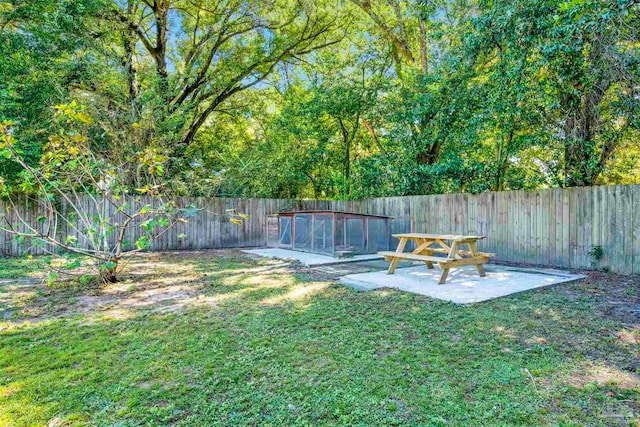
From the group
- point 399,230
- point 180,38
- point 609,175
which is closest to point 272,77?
point 180,38

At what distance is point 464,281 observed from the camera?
5.56 meters

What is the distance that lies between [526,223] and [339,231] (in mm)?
4099

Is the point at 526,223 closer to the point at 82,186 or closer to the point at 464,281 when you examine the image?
the point at 464,281

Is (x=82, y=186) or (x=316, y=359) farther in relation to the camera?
(x=82, y=186)

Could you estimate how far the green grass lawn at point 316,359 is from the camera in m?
1.96

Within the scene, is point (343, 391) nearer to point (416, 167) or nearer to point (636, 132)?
point (636, 132)

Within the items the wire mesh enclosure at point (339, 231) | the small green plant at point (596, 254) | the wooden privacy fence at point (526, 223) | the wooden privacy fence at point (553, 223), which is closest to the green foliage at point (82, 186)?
the wooden privacy fence at point (526, 223)

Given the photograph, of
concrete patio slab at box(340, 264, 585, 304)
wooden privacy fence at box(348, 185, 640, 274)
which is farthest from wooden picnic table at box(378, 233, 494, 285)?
wooden privacy fence at box(348, 185, 640, 274)

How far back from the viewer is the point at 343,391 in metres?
2.18

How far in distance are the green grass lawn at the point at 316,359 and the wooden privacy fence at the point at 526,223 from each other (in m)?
1.90

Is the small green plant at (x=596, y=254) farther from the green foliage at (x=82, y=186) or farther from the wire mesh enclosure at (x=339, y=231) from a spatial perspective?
the green foliage at (x=82, y=186)

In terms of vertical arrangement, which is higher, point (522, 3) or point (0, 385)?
point (522, 3)

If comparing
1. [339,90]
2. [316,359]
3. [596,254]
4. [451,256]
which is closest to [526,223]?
[596,254]

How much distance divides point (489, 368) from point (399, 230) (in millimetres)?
7671
